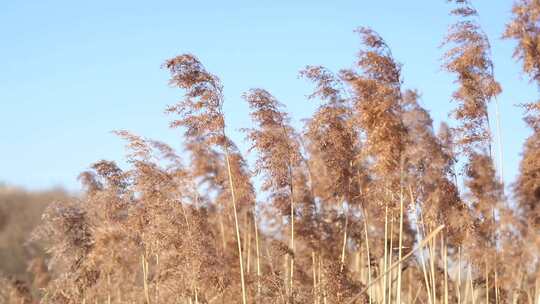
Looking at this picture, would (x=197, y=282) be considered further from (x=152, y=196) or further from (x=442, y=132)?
(x=442, y=132)

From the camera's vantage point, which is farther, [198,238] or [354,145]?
[354,145]

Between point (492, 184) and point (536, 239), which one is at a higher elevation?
point (492, 184)

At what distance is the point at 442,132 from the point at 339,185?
157 cm

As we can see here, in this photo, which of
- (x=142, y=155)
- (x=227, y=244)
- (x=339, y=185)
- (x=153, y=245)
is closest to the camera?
(x=153, y=245)

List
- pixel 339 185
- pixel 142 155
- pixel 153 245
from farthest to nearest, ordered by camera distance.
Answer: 1. pixel 339 185
2. pixel 142 155
3. pixel 153 245

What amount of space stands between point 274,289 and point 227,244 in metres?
4.55

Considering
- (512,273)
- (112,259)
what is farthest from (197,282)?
(512,273)

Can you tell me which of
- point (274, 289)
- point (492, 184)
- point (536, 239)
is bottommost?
point (274, 289)

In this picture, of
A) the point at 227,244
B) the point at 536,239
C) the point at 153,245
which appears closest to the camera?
the point at 536,239

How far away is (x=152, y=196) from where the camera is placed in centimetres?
913

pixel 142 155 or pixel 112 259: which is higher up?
pixel 142 155

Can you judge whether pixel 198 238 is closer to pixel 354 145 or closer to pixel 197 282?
pixel 197 282

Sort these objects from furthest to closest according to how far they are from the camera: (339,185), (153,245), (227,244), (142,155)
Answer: (227,244) < (339,185) < (142,155) < (153,245)

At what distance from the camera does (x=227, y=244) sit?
13602mm
